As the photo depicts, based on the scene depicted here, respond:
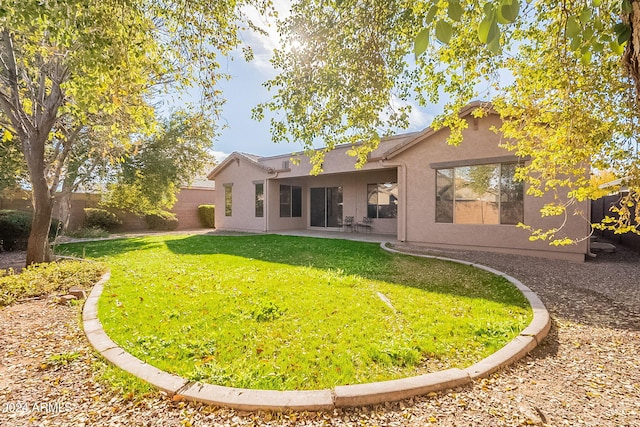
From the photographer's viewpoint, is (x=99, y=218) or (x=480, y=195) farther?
(x=99, y=218)

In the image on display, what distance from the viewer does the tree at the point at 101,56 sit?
324cm

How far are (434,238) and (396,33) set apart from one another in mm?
7202

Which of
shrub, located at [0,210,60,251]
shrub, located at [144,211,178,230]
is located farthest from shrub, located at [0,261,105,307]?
shrub, located at [144,211,178,230]

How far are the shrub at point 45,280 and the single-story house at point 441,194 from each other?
4.56m

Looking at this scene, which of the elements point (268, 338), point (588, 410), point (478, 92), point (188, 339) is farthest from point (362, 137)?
point (588, 410)

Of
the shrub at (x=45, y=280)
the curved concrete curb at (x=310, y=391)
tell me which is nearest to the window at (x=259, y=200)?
the shrub at (x=45, y=280)

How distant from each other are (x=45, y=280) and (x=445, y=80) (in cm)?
774

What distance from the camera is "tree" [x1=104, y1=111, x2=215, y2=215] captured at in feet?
45.2

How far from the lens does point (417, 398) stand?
8.07 ft

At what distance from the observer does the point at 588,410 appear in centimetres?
234

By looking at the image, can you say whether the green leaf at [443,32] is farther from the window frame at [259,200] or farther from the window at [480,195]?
the window frame at [259,200]

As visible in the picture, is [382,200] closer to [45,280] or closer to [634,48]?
[45,280]

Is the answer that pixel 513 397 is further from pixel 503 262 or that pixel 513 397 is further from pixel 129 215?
pixel 129 215

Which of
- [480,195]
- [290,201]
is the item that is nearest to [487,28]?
[480,195]
